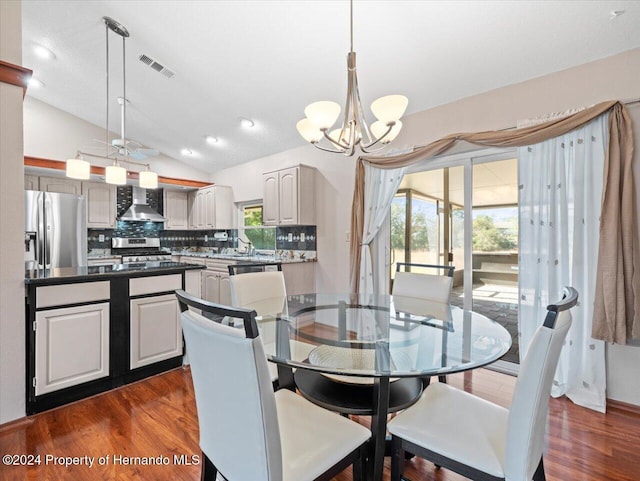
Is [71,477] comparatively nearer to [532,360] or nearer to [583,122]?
[532,360]

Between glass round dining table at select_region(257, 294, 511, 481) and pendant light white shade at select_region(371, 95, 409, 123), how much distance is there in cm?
123

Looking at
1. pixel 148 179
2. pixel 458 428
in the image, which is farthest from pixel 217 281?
pixel 458 428

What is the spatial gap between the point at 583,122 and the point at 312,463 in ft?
9.23

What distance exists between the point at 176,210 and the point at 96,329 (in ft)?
14.0

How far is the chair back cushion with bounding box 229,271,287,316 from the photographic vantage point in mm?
2287

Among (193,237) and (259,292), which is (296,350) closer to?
(259,292)

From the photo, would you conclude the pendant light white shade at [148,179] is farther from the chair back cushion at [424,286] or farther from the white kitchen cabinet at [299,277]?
the chair back cushion at [424,286]

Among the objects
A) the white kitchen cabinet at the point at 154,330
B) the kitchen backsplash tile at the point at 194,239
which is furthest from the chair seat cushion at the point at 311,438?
the kitchen backsplash tile at the point at 194,239

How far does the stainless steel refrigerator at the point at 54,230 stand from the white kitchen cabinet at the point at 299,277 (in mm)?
3194

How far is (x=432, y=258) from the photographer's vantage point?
3.45m

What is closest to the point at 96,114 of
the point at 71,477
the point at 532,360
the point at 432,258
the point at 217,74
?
the point at 217,74

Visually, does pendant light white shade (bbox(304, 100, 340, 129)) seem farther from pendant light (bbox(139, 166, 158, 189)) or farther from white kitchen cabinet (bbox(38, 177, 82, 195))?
white kitchen cabinet (bbox(38, 177, 82, 195))

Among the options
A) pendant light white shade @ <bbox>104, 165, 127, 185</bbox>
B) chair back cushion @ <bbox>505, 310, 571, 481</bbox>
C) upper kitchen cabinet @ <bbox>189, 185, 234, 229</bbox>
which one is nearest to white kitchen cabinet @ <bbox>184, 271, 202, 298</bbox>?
pendant light white shade @ <bbox>104, 165, 127, 185</bbox>

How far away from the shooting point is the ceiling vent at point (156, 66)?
3.36 metres
